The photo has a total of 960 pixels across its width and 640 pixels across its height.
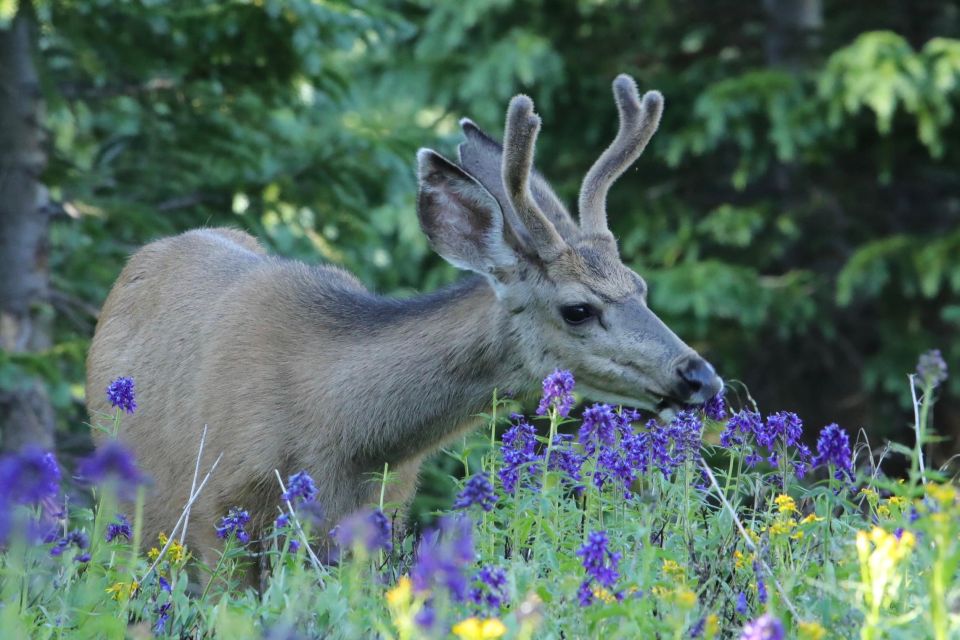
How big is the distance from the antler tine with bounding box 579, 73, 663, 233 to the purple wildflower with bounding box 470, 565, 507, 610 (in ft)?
8.65

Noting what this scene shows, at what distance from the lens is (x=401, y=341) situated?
5215 mm

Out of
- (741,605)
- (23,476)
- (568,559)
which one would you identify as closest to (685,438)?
(568,559)

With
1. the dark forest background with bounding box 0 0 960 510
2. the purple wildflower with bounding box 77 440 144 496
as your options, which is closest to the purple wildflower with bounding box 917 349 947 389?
the purple wildflower with bounding box 77 440 144 496

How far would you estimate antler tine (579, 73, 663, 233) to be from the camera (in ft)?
18.0

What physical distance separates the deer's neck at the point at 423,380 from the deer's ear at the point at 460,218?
154 mm

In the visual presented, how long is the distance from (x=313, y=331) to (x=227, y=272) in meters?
0.79

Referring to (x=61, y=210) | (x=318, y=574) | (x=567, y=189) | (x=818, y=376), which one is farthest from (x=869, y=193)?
(x=318, y=574)

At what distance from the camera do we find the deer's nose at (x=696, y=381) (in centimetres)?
473

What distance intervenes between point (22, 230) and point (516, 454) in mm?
5962

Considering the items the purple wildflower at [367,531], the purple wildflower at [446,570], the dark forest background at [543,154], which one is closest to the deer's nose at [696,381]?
the purple wildflower at [367,531]

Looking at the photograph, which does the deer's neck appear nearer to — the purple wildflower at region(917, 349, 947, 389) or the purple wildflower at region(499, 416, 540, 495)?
the purple wildflower at region(499, 416, 540, 495)

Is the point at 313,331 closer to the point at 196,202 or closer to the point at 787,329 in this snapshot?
the point at 196,202

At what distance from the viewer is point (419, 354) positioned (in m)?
5.15

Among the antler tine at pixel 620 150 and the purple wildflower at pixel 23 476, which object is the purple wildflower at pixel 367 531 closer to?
the purple wildflower at pixel 23 476
